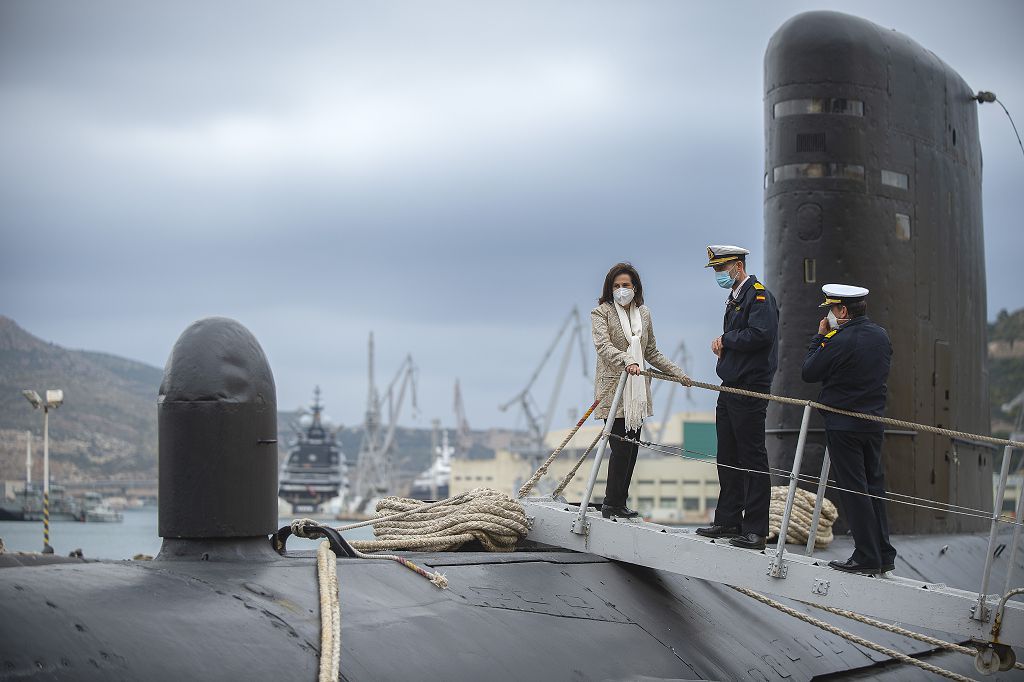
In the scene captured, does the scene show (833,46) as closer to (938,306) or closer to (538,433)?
(938,306)

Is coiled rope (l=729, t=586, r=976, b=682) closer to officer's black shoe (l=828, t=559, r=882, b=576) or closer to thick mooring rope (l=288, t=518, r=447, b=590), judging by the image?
officer's black shoe (l=828, t=559, r=882, b=576)

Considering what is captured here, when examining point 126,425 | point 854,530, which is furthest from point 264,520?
point 126,425

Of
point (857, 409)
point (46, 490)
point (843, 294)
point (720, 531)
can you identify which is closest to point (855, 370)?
point (857, 409)

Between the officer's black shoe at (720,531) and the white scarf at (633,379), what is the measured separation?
0.79 meters

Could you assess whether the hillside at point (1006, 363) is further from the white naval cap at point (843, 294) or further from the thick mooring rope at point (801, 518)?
the white naval cap at point (843, 294)

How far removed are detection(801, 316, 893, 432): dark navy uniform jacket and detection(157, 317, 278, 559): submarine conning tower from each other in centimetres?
324

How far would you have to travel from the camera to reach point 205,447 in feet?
21.1

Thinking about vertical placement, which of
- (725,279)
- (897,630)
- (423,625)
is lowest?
(897,630)

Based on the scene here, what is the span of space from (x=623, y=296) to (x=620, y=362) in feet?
1.55

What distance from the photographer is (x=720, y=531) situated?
7.76 meters

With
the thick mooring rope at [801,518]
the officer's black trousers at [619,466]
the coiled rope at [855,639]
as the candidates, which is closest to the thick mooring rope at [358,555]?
the officer's black trousers at [619,466]

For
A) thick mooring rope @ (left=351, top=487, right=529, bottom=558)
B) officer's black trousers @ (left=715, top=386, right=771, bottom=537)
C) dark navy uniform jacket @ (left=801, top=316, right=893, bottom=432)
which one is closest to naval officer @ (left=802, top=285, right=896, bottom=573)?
dark navy uniform jacket @ (left=801, top=316, right=893, bottom=432)

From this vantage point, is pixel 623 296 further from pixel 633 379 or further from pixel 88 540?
pixel 88 540

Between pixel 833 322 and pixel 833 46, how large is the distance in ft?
13.5
